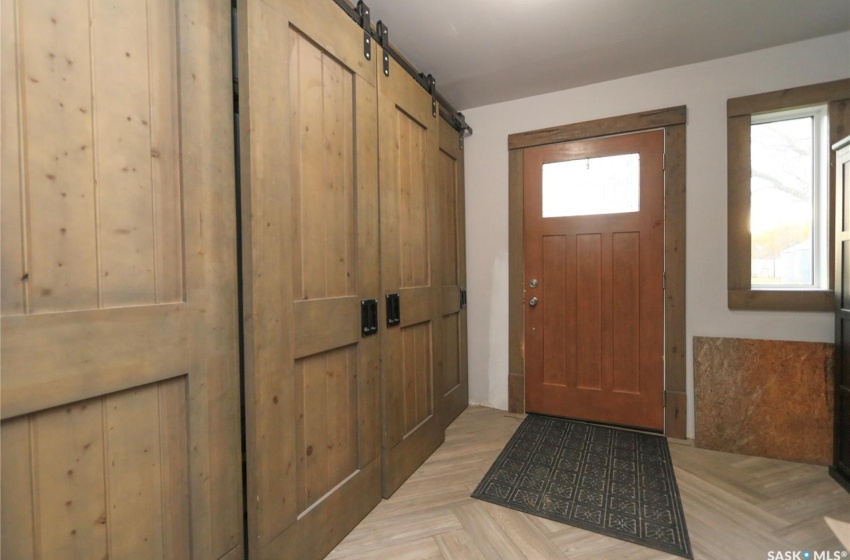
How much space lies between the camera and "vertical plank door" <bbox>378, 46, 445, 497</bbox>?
1.91 m

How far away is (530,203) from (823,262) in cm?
188

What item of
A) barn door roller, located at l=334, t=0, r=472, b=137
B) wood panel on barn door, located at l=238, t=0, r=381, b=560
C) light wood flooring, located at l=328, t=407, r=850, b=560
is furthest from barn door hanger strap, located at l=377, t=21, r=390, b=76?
light wood flooring, located at l=328, t=407, r=850, b=560

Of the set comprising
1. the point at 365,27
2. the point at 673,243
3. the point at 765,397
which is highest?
the point at 365,27

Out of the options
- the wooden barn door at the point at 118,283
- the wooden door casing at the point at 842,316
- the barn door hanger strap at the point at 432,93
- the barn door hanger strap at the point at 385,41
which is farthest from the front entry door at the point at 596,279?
the wooden barn door at the point at 118,283

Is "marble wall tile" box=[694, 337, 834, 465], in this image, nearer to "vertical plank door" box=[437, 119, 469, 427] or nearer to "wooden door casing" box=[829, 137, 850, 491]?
"wooden door casing" box=[829, 137, 850, 491]

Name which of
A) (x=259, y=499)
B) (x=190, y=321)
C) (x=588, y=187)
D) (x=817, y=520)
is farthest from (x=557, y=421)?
(x=190, y=321)

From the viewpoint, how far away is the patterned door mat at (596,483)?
169cm

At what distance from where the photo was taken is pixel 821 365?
7.25ft

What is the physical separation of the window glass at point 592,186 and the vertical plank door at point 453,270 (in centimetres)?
73

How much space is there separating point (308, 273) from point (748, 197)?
9.25ft

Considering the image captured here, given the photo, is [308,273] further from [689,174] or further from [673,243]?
[689,174]

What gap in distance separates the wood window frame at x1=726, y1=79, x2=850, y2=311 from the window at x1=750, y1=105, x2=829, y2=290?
0.08 metres

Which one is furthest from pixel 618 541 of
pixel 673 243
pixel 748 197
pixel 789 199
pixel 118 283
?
pixel 789 199

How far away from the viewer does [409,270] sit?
2156 millimetres
